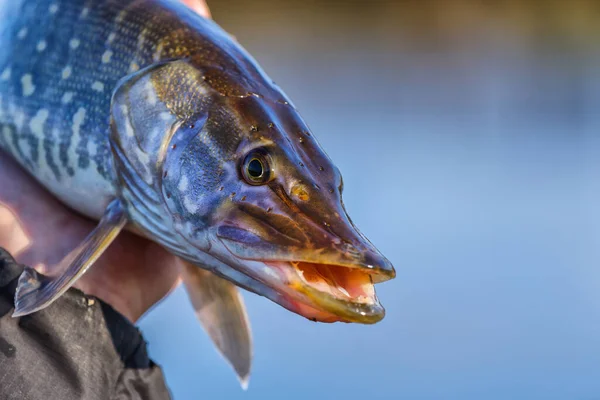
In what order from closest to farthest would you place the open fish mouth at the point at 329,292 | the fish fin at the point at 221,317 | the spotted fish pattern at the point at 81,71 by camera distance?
the open fish mouth at the point at 329,292
the spotted fish pattern at the point at 81,71
the fish fin at the point at 221,317

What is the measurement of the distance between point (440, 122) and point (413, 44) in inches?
105

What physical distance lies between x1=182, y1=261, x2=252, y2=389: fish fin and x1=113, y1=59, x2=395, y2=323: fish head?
0.22 m

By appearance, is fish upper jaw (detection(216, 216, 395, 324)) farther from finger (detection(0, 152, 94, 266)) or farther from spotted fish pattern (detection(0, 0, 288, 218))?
finger (detection(0, 152, 94, 266))

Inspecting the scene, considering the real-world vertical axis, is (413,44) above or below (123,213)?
above

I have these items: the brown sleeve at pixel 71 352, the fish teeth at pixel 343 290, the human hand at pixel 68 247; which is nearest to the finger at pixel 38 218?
the human hand at pixel 68 247

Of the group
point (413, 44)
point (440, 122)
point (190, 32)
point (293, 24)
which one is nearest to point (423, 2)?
point (413, 44)

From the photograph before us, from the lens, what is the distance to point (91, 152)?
1088 mm

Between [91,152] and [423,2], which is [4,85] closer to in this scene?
[91,152]

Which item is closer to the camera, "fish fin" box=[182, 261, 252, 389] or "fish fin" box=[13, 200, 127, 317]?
"fish fin" box=[13, 200, 127, 317]

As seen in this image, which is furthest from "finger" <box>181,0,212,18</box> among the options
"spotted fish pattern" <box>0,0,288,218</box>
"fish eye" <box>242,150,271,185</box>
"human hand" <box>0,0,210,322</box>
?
"fish eye" <box>242,150,271,185</box>

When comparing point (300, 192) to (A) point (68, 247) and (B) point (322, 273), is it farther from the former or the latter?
(A) point (68, 247)

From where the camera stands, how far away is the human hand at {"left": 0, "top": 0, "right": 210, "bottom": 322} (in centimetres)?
116

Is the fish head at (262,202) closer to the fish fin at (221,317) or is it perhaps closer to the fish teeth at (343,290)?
the fish teeth at (343,290)

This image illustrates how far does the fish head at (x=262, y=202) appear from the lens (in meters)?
0.81
